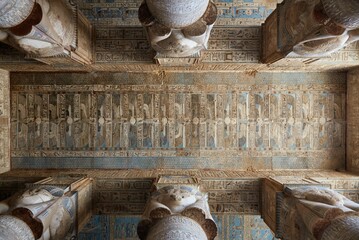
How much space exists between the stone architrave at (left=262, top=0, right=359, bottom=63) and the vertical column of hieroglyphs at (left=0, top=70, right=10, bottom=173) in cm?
496

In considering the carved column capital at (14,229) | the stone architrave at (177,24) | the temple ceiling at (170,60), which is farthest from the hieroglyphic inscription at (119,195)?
the stone architrave at (177,24)

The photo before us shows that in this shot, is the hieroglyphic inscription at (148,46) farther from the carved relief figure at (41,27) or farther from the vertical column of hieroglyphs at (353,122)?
the vertical column of hieroglyphs at (353,122)

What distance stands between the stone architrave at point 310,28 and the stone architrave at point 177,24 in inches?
42.3

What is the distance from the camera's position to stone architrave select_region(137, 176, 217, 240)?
9.32 feet

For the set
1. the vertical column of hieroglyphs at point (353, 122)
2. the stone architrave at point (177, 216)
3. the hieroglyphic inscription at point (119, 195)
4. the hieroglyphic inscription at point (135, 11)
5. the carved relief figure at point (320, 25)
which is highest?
the hieroglyphic inscription at point (135, 11)

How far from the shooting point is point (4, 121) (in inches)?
222

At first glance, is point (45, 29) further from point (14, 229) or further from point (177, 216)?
point (177, 216)

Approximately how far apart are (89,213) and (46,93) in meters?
2.61

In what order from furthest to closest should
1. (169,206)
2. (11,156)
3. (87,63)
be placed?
(11,156) → (87,63) → (169,206)

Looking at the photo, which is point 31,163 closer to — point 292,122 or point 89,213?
point 89,213

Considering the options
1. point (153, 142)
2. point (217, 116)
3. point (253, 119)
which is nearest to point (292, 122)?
point (253, 119)

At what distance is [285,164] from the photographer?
5.84 meters

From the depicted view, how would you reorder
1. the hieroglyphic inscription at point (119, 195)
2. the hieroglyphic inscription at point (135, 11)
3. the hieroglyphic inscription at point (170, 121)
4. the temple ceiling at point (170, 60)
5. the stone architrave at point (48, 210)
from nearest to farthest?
the stone architrave at point (48, 210) → the temple ceiling at point (170, 60) → the hieroglyphic inscription at point (119, 195) → the hieroglyphic inscription at point (170, 121) → the hieroglyphic inscription at point (135, 11)

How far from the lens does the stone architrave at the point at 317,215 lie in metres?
2.98
